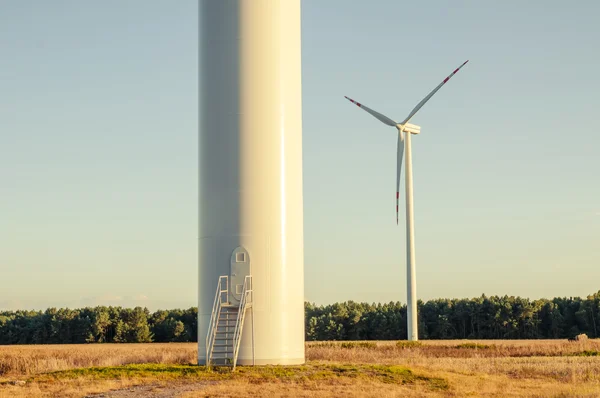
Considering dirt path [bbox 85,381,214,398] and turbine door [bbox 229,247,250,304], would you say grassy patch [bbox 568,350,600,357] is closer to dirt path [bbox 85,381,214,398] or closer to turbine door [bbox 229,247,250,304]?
turbine door [bbox 229,247,250,304]

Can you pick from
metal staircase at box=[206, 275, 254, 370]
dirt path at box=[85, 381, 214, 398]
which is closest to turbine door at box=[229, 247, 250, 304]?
metal staircase at box=[206, 275, 254, 370]

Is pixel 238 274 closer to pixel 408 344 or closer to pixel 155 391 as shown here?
pixel 155 391

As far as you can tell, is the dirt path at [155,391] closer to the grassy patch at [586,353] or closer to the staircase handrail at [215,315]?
the staircase handrail at [215,315]

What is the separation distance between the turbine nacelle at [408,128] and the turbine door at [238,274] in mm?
34634

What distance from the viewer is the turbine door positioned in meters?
34.9

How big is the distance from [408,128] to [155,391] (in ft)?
146

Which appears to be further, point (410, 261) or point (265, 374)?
point (410, 261)

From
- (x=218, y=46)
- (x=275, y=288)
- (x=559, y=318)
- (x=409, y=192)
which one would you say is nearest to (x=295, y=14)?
(x=218, y=46)

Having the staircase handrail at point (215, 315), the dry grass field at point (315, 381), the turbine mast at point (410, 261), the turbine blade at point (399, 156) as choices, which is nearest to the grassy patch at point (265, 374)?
the dry grass field at point (315, 381)

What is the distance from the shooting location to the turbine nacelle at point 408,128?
2634 inches

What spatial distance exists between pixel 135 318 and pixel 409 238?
55125 mm

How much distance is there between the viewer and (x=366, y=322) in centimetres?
11269

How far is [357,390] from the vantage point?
27375 mm

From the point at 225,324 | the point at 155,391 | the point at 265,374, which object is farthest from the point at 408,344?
the point at 155,391
